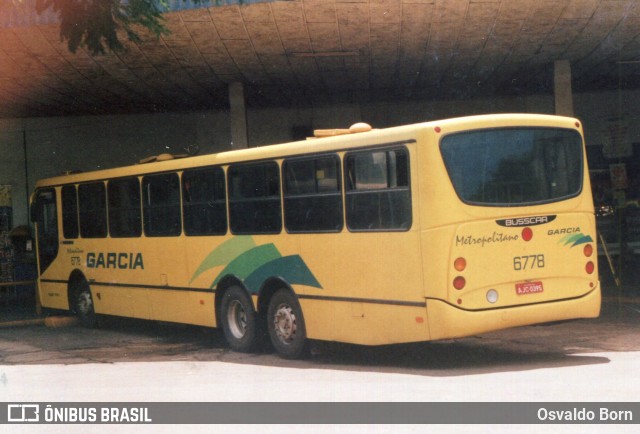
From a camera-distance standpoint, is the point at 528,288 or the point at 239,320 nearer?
the point at 528,288

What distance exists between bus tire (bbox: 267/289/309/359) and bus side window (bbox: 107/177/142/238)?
376 centimetres

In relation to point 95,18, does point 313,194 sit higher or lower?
lower

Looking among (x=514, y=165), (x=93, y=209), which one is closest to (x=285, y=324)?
(x=514, y=165)

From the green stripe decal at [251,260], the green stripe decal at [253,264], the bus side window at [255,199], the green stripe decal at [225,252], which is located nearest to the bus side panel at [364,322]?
the green stripe decal at [253,264]

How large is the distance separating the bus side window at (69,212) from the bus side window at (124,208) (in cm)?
138

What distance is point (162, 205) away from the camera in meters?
14.9

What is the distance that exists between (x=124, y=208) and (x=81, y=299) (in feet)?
7.77

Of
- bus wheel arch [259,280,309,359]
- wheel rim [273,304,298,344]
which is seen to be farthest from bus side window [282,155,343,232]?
wheel rim [273,304,298,344]

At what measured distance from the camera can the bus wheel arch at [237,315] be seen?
509 inches

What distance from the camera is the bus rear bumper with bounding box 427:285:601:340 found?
33.7ft

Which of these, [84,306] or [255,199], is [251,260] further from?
[84,306]

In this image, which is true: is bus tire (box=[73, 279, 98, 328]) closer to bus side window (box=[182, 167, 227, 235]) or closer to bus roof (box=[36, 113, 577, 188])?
bus roof (box=[36, 113, 577, 188])
